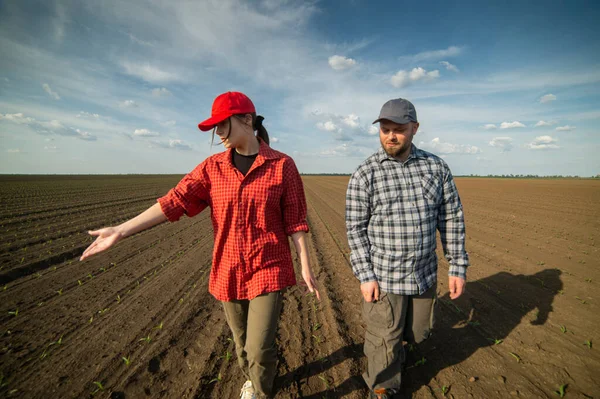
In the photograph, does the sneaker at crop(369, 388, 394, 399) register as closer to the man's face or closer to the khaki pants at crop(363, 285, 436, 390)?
the khaki pants at crop(363, 285, 436, 390)

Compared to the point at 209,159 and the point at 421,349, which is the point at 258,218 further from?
the point at 421,349

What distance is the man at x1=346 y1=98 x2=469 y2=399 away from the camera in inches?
83.3

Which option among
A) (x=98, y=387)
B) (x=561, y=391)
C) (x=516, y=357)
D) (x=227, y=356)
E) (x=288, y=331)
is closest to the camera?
(x=561, y=391)

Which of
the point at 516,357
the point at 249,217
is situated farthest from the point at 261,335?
the point at 516,357

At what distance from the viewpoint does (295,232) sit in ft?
6.59

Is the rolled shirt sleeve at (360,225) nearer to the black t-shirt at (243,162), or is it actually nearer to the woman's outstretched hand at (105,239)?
the black t-shirt at (243,162)

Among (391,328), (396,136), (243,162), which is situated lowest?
(391,328)

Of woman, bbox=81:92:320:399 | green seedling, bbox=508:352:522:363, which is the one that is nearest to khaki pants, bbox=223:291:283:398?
woman, bbox=81:92:320:399

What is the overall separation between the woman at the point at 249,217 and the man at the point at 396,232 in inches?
22.4

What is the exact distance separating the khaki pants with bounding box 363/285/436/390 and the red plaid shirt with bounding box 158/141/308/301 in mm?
815

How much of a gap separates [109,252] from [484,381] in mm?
8306

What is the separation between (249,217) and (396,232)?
1178 millimetres

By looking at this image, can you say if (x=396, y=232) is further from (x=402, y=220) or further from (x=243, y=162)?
(x=243, y=162)

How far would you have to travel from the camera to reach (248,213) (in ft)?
6.23
